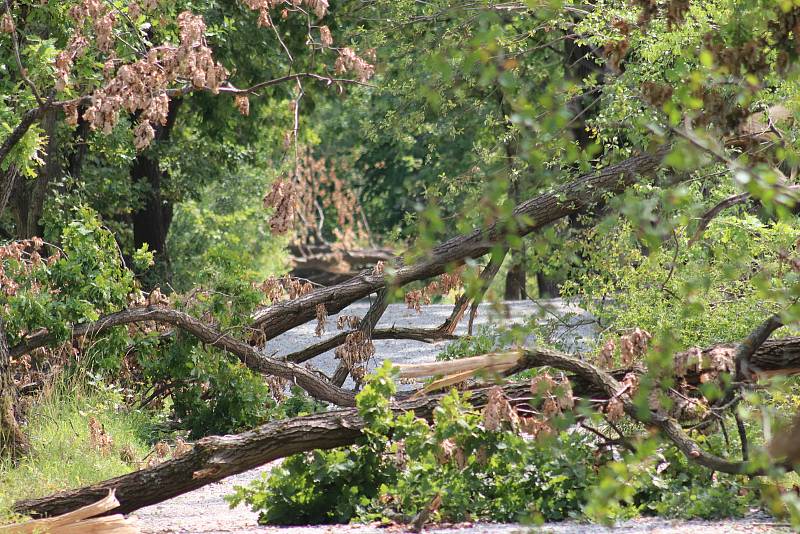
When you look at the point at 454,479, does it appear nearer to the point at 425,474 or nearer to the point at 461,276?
the point at 425,474

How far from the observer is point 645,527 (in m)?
6.16

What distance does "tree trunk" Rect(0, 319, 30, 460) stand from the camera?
8.42m

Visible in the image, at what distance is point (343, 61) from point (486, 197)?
6.01m

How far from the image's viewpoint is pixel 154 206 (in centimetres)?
1978

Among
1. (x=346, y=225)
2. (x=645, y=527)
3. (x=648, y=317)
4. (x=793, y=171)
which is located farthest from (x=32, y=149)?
(x=346, y=225)

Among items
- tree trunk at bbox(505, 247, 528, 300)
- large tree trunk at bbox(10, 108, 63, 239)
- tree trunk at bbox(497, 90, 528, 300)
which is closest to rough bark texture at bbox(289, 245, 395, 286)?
tree trunk at bbox(505, 247, 528, 300)

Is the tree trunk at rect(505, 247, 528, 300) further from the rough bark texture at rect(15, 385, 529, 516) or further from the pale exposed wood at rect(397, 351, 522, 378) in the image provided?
the rough bark texture at rect(15, 385, 529, 516)

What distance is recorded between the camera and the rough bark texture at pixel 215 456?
7.12 m

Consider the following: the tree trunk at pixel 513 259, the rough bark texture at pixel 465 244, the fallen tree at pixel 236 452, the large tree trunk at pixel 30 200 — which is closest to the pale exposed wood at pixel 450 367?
Answer: the fallen tree at pixel 236 452

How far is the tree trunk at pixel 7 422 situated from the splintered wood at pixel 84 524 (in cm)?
195

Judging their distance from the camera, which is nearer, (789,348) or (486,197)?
(486,197)

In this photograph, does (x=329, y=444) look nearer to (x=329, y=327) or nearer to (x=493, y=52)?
(x=493, y=52)

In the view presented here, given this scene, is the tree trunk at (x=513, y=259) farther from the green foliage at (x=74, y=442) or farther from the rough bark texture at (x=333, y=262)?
the green foliage at (x=74, y=442)

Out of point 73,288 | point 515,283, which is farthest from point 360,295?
point 515,283
